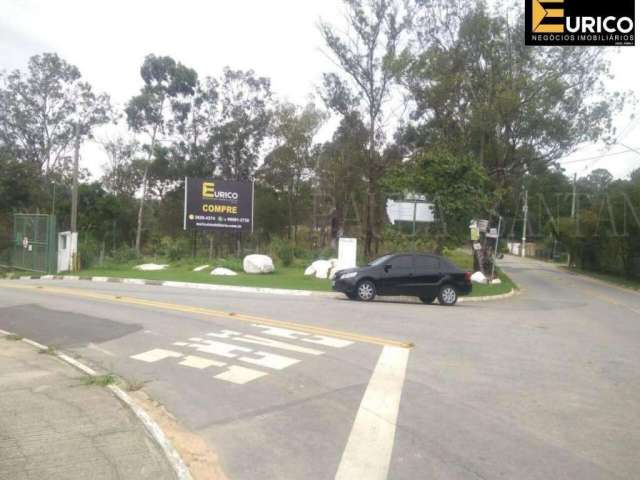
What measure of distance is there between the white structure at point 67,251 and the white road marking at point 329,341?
876 inches

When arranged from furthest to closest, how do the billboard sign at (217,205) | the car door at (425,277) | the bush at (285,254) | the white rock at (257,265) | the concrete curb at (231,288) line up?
the bush at (285,254)
the billboard sign at (217,205)
the white rock at (257,265)
the concrete curb at (231,288)
the car door at (425,277)

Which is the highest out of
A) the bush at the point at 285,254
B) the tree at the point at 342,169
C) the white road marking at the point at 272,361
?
the tree at the point at 342,169

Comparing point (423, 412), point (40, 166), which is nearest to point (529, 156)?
point (423, 412)

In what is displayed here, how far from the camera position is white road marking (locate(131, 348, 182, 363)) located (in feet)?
29.3

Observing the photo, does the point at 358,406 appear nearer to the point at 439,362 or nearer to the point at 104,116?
the point at 439,362

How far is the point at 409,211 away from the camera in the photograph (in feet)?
94.1

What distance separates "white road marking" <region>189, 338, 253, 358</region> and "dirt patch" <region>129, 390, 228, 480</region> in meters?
2.41

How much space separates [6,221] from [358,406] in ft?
117

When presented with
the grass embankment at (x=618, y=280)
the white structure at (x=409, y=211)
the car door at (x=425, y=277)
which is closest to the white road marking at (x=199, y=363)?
the car door at (x=425, y=277)

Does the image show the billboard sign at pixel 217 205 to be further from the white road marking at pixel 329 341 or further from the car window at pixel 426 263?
the white road marking at pixel 329 341

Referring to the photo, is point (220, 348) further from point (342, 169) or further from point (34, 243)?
point (342, 169)

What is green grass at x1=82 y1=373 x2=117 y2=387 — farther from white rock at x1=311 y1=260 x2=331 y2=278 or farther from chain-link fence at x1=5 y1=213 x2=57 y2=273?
chain-link fence at x1=5 y1=213 x2=57 y2=273

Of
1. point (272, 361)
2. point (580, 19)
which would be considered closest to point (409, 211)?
point (580, 19)

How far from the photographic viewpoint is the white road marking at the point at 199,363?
27.7ft
